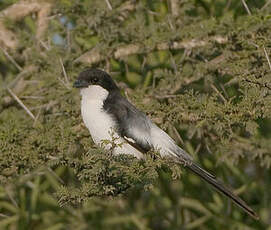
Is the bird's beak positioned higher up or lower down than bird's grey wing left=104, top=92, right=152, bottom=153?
higher up

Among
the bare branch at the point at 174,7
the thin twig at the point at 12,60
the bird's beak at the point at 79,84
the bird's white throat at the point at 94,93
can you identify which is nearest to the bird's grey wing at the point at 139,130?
the bird's white throat at the point at 94,93

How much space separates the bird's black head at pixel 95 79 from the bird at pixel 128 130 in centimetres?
5

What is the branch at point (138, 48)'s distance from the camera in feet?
17.8

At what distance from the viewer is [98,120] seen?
15.7 feet

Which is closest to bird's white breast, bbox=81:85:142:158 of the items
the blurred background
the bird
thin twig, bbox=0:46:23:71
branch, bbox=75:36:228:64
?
the bird

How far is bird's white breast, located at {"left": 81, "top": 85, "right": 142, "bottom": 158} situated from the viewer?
473 cm

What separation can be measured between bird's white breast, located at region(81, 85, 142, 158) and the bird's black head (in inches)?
2.6

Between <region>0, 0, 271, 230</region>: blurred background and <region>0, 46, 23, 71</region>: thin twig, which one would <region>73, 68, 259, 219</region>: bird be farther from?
<region>0, 46, 23, 71</region>: thin twig

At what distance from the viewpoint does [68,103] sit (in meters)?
5.29

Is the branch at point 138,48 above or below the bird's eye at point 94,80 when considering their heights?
below

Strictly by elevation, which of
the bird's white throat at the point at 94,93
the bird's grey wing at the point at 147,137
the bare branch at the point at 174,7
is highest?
the bare branch at the point at 174,7

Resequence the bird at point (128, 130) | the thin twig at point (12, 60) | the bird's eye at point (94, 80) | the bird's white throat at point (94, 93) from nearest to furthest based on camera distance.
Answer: the bird at point (128, 130), the bird's white throat at point (94, 93), the bird's eye at point (94, 80), the thin twig at point (12, 60)

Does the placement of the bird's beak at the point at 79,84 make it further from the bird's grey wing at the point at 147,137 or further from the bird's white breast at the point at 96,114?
the bird's grey wing at the point at 147,137

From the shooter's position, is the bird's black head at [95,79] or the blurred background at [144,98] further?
the bird's black head at [95,79]
